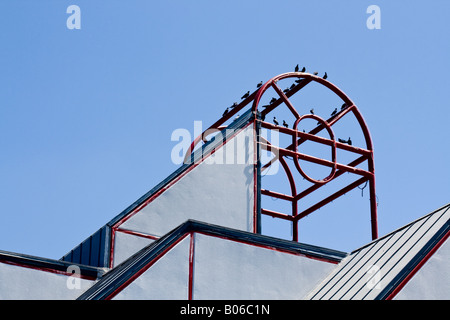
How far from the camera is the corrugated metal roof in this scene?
14.6 metres

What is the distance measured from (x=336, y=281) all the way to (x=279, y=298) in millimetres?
1234

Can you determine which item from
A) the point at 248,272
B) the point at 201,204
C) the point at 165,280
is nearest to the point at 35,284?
the point at 201,204

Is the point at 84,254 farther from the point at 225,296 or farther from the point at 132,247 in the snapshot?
the point at 225,296

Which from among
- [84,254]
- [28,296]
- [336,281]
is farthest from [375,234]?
[28,296]

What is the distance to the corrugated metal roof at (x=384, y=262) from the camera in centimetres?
1462

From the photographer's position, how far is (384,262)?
1556 centimetres

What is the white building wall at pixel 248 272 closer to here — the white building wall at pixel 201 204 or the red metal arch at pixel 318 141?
the white building wall at pixel 201 204

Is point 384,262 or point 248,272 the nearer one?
point 384,262

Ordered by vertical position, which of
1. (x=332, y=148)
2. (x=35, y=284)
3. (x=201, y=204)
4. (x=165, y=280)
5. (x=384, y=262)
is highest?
(x=332, y=148)

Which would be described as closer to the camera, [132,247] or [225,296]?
[225,296]

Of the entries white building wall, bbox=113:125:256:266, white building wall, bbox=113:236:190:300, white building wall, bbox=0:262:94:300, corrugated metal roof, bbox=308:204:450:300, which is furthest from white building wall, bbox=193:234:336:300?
white building wall, bbox=0:262:94:300

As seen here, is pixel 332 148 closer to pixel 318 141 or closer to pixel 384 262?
pixel 318 141

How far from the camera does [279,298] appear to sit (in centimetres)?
1612
